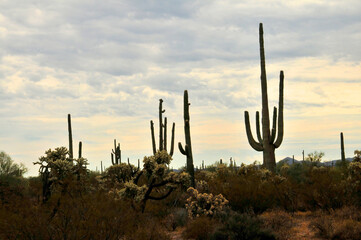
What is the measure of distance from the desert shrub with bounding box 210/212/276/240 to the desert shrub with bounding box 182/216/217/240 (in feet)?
1.86

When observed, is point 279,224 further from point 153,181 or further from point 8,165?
point 8,165

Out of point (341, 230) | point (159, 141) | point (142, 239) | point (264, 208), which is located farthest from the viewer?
point (159, 141)

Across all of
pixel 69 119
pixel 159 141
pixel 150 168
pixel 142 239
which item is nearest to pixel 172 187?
pixel 150 168

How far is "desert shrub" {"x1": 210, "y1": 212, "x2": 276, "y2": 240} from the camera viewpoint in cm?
1138

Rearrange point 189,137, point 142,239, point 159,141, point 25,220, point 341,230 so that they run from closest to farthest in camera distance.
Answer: point 25,220 → point 142,239 → point 341,230 → point 189,137 → point 159,141

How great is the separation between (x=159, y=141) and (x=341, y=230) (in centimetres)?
2363

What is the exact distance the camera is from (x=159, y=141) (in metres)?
34.4

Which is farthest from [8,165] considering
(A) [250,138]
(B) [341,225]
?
(B) [341,225]

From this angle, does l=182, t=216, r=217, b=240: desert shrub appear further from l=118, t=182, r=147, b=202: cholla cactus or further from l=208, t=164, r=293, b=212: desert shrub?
l=118, t=182, r=147, b=202: cholla cactus

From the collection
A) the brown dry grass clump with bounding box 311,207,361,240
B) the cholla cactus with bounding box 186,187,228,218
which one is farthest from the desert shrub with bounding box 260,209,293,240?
the cholla cactus with bounding box 186,187,228,218

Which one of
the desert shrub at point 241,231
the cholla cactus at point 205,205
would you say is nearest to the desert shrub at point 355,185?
the cholla cactus at point 205,205

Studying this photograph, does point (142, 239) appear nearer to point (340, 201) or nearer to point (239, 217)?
point (239, 217)

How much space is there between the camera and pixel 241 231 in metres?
11.6

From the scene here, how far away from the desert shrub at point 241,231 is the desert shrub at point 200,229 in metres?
0.57
